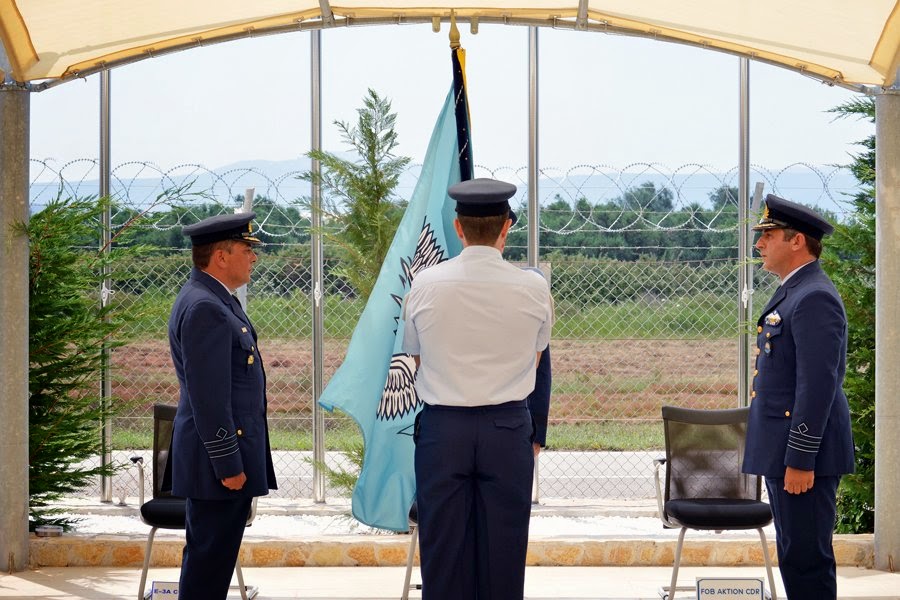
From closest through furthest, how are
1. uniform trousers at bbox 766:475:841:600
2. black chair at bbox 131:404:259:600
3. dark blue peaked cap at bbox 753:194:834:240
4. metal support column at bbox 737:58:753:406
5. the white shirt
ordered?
the white shirt, uniform trousers at bbox 766:475:841:600, dark blue peaked cap at bbox 753:194:834:240, black chair at bbox 131:404:259:600, metal support column at bbox 737:58:753:406

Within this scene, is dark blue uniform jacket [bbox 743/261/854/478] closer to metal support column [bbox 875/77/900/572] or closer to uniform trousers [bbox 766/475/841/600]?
uniform trousers [bbox 766/475/841/600]

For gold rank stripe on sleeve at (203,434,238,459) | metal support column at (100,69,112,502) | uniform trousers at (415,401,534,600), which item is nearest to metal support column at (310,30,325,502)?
metal support column at (100,69,112,502)

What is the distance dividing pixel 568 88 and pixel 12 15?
18.2 feet

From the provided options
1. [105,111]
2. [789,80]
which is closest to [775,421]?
[105,111]

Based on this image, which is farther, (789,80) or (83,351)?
(789,80)

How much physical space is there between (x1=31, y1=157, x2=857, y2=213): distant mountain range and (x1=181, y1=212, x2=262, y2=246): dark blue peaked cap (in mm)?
2538

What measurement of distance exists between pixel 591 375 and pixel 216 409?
194 inches

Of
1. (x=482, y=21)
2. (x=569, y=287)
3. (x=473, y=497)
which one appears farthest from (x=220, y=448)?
(x=569, y=287)

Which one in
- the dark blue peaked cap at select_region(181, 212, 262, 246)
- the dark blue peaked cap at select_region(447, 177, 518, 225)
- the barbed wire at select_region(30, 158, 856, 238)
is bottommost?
the dark blue peaked cap at select_region(181, 212, 262, 246)

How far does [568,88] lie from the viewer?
31.2ft

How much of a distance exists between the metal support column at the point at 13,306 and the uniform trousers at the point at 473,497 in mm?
2678

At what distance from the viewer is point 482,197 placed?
11.6 feet

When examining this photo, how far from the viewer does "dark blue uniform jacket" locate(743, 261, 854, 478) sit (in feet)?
12.5

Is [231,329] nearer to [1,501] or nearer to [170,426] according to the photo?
[170,426]
